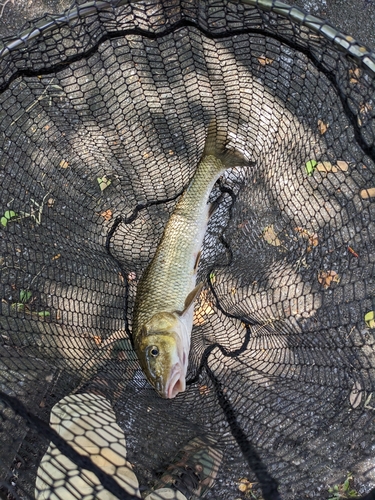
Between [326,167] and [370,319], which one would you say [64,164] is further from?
[370,319]

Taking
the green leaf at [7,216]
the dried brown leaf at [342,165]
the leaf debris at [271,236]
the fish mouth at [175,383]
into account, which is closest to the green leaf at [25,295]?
the green leaf at [7,216]

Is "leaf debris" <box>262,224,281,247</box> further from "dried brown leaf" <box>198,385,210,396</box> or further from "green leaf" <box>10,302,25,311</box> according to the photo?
"green leaf" <box>10,302,25,311</box>

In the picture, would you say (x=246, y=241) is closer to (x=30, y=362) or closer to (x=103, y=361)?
(x=103, y=361)

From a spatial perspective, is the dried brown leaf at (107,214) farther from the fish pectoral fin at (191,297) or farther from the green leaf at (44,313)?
the fish pectoral fin at (191,297)

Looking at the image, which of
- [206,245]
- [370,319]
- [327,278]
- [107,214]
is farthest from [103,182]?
[370,319]

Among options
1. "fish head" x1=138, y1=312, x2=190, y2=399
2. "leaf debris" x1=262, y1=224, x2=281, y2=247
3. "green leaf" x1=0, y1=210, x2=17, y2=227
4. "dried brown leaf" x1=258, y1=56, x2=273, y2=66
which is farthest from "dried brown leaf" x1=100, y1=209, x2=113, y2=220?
"dried brown leaf" x1=258, y1=56, x2=273, y2=66

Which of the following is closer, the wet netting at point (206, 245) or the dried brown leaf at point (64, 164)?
the wet netting at point (206, 245)
